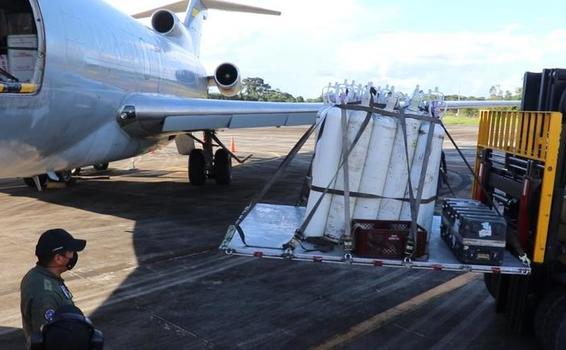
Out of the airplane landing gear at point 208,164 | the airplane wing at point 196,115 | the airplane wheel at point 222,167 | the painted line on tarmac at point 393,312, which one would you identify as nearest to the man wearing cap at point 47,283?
the painted line on tarmac at point 393,312

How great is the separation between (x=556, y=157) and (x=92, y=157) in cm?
732

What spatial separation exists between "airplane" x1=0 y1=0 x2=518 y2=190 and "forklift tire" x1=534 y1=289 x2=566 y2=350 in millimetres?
6130

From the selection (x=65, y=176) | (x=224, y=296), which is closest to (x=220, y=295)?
(x=224, y=296)

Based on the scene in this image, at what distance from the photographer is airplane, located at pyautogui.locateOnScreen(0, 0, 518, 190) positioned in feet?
23.3

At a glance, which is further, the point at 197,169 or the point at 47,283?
the point at 197,169

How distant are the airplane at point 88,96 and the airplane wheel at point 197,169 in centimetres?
55

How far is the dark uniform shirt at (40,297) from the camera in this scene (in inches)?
111

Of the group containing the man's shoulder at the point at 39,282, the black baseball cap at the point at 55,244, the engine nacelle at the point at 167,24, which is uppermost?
the engine nacelle at the point at 167,24

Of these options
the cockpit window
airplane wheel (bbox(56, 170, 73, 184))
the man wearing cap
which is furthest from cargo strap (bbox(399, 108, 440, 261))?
airplane wheel (bbox(56, 170, 73, 184))

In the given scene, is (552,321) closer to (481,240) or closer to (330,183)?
(481,240)

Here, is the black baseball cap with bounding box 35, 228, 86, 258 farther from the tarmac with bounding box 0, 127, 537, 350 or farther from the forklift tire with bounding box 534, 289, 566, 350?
the forklift tire with bounding box 534, 289, 566, 350

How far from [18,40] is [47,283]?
20.9ft

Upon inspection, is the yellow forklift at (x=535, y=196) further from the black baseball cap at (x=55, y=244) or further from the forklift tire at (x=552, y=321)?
the black baseball cap at (x=55, y=244)

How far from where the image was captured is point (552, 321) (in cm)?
460
